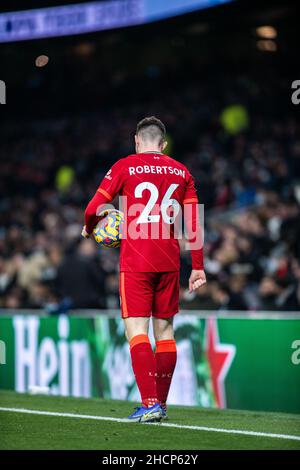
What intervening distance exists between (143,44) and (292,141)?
11.6 metres

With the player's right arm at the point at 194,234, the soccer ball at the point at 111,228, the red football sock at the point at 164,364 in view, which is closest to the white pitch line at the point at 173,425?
the red football sock at the point at 164,364

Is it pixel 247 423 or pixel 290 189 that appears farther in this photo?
pixel 290 189

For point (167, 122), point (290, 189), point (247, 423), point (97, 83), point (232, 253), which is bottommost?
point (247, 423)

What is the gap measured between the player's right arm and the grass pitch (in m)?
0.99

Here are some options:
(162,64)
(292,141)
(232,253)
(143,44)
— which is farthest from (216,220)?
(143,44)

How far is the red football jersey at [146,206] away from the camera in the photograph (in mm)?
6906

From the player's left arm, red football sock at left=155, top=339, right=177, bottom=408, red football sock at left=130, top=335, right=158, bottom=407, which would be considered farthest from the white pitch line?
the player's left arm

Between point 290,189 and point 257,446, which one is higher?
point 290,189

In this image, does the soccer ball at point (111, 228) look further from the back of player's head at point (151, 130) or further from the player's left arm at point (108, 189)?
the back of player's head at point (151, 130)

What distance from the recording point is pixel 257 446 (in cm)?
575
